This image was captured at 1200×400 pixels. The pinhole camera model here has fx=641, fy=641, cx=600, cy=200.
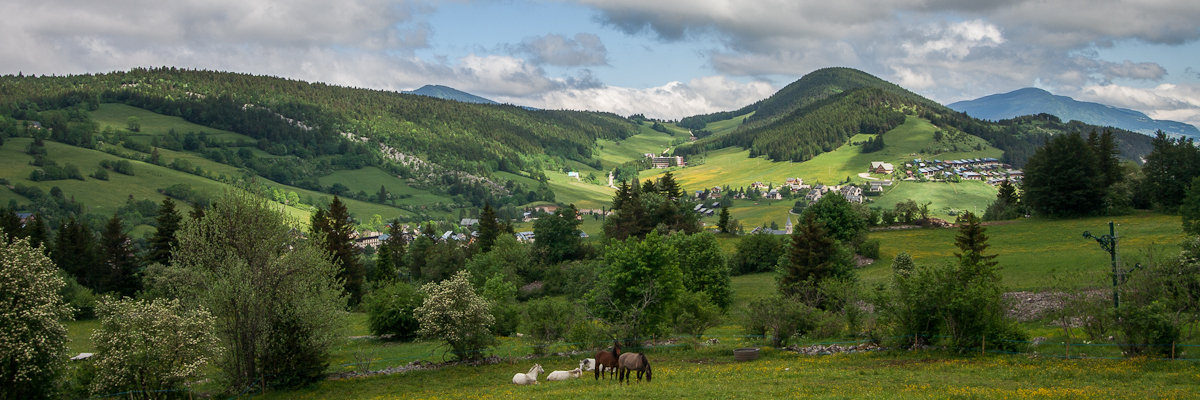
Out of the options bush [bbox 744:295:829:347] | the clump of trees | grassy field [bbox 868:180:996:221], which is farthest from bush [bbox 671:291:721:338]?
grassy field [bbox 868:180:996:221]

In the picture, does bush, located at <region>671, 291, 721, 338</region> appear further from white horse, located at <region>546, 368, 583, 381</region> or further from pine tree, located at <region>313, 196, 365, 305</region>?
pine tree, located at <region>313, 196, 365, 305</region>

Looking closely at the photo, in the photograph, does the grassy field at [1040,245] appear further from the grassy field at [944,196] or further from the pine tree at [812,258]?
the grassy field at [944,196]

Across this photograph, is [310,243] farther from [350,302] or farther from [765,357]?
[350,302]

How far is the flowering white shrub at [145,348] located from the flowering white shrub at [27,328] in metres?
1.54

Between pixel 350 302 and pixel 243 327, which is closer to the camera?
pixel 243 327

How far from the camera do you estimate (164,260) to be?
222ft

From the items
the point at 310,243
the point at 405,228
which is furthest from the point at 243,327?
the point at 405,228

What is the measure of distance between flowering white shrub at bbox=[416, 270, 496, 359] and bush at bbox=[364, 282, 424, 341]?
41.2 feet

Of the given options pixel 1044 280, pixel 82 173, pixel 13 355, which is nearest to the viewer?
pixel 13 355

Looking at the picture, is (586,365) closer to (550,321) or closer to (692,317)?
(550,321)

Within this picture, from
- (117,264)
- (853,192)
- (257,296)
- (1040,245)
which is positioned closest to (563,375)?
(257,296)

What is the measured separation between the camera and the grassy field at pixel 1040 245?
5240 cm

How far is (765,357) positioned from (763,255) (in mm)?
51018

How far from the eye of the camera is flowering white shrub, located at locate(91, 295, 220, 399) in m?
24.9
